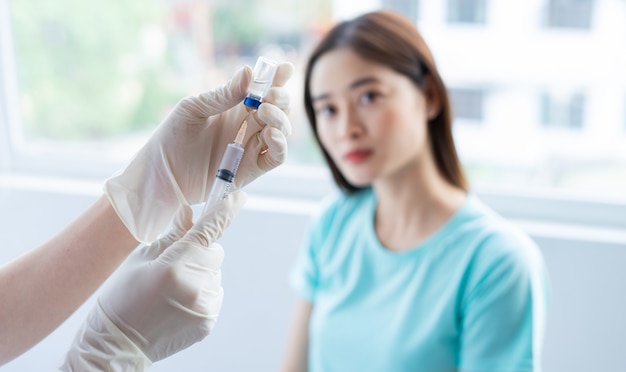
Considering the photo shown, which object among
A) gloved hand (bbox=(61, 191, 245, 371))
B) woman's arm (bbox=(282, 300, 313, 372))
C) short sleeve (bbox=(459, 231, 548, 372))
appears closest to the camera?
gloved hand (bbox=(61, 191, 245, 371))

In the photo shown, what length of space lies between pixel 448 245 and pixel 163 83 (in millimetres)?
1117

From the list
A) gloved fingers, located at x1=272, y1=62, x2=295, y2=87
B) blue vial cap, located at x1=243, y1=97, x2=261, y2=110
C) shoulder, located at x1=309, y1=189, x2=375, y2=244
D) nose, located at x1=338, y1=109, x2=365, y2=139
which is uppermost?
gloved fingers, located at x1=272, y1=62, x2=295, y2=87

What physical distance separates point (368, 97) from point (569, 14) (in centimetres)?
67

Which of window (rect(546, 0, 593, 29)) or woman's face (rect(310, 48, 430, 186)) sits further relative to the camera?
window (rect(546, 0, 593, 29))

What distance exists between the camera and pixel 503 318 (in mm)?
1276

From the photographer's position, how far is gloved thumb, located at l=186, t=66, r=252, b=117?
0.92m

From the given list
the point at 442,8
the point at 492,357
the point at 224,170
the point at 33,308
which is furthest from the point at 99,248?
the point at 442,8

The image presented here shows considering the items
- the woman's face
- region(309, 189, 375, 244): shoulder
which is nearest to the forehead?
the woman's face

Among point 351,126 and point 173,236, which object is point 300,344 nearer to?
point 351,126

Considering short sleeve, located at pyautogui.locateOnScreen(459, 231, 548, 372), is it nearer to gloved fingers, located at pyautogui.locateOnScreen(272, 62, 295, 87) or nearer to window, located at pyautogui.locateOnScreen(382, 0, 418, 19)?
gloved fingers, located at pyautogui.locateOnScreen(272, 62, 295, 87)

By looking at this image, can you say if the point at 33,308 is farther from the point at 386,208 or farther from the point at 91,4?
the point at 91,4

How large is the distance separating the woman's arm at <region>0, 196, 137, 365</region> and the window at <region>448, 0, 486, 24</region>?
114 cm

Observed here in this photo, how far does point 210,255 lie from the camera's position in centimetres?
90

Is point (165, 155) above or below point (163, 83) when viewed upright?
above
